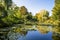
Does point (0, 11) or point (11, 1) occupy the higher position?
point (11, 1)

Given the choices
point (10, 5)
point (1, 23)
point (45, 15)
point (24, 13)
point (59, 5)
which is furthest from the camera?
point (45, 15)

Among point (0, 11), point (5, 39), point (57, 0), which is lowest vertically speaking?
point (5, 39)

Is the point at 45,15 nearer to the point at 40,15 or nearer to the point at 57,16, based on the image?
the point at 40,15

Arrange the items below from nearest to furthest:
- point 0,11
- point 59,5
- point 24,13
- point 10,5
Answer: point 0,11 → point 59,5 → point 10,5 → point 24,13

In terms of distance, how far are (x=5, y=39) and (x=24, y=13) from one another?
53355 millimetres

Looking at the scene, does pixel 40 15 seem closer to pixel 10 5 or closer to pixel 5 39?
pixel 10 5

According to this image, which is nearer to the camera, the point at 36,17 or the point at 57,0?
the point at 57,0

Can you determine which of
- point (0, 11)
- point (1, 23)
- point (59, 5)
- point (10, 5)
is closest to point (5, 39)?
point (1, 23)

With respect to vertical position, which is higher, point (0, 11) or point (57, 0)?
point (57, 0)

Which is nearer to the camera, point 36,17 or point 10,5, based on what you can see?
point 10,5

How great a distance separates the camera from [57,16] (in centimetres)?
4828

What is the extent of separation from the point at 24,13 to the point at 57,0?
865 inches

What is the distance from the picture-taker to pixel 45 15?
76.1m

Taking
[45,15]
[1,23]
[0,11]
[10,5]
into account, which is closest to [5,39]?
[1,23]
